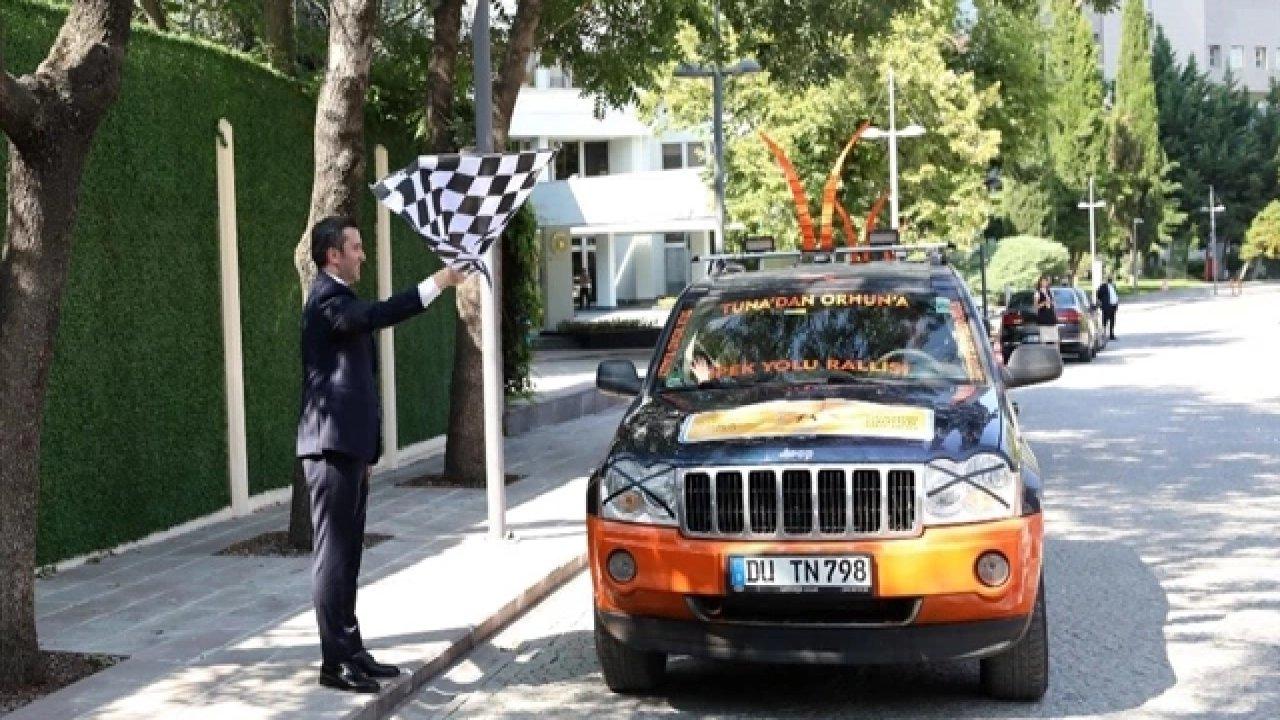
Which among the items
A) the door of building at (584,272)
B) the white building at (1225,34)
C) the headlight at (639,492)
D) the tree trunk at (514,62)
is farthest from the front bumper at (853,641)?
the white building at (1225,34)

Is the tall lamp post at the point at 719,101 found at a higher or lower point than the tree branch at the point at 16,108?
higher

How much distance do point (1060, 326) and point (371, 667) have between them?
26.8 meters

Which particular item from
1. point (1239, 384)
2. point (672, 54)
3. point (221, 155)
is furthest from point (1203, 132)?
point (221, 155)

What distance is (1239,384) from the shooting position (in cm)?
2400

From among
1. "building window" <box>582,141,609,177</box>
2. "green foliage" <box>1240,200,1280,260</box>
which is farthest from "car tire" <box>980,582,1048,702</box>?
"green foliage" <box>1240,200,1280,260</box>

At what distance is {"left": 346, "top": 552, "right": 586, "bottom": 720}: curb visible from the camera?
7031 millimetres

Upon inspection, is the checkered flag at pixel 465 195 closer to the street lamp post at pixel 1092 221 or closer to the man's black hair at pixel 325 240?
the man's black hair at pixel 325 240

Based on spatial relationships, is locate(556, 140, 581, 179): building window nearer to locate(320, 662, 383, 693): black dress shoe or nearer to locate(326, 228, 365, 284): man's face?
locate(326, 228, 365, 284): man's face

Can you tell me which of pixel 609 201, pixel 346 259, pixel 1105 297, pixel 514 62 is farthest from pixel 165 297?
pixel 609 201

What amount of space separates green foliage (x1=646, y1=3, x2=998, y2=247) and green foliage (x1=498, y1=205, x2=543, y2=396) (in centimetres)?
1971

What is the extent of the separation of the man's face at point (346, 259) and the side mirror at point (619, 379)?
1.52 meters

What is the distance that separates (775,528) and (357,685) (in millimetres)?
1925

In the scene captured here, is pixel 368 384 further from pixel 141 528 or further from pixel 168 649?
pixel 141 528

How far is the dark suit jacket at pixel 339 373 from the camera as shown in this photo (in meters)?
6.89
